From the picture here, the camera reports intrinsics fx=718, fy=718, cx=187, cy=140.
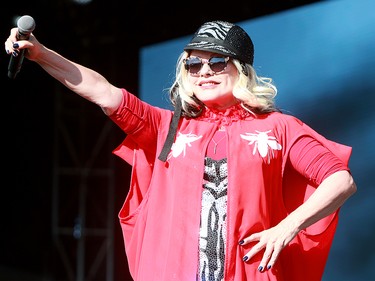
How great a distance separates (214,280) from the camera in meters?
2.09

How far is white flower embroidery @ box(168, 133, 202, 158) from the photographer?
217 centimetres

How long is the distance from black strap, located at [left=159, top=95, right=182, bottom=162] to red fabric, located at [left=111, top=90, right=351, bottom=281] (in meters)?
0.02

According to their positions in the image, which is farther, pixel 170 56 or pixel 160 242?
pixel 170 56

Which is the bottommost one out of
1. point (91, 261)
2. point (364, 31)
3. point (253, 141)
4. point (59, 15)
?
point (91, 261)

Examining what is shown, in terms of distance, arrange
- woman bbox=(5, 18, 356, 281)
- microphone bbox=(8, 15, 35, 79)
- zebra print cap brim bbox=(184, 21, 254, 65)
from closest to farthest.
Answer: microphone bbox=(8, 15, 35, 79)
woman bbox=(5, 18, 356, 281)
zebra print cap brim bbox=(184, 21, 254, 65)

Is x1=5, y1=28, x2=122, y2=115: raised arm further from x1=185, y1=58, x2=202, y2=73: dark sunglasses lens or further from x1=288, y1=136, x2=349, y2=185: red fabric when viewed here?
x1=288, y1=136, x2=349, y2=185: red fabric

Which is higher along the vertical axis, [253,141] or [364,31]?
[364,31]

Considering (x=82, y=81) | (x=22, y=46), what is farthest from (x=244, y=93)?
(x=22, y=46)

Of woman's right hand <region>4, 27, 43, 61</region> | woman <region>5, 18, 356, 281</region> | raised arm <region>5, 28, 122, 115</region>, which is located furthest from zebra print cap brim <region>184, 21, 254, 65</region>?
woman's right hand <region>4, 27, 43, 61</region>

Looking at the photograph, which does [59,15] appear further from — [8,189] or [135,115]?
[135,115]

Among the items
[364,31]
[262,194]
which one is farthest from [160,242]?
[364,31]

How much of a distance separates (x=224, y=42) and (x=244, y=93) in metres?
0.17

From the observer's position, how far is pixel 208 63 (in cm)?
222

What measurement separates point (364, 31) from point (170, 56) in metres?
1.56
